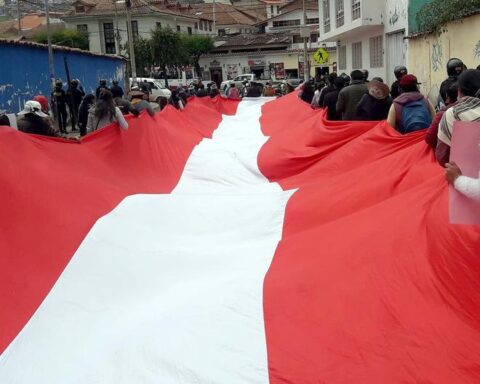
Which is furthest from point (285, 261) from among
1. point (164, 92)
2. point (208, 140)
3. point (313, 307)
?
point (164, 92)

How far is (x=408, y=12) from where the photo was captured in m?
18.4

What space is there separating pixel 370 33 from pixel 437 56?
10.4 meters

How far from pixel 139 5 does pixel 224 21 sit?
15.7m

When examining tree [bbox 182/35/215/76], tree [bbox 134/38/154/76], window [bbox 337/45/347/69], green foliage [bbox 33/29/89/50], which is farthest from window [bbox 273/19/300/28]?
window [bbox 337/45/347/69]

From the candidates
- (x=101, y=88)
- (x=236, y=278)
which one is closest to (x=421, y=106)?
(x=236, y=278)

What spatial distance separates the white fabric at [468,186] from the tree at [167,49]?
179ft

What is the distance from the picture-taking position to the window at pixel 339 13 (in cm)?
2699

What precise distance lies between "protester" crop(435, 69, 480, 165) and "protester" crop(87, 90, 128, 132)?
4.55m

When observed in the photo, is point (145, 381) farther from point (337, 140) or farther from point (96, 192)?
point (337, 140)

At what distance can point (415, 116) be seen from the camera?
6.10 m

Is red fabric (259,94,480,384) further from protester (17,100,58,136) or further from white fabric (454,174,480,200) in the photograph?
protester (17,100,58,136)

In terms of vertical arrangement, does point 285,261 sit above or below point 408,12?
below

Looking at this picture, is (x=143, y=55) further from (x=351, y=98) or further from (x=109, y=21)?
(x=351, y=98)

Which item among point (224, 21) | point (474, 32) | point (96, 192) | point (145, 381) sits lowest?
point (145, 381)
